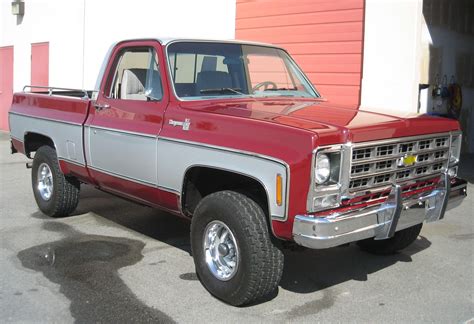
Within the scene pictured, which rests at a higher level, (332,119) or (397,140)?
(332,119)

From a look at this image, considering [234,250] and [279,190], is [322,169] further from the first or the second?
[234,250]

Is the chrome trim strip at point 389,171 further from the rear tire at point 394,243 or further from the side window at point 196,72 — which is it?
the side window at point 196,72

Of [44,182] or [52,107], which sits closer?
[52,107]

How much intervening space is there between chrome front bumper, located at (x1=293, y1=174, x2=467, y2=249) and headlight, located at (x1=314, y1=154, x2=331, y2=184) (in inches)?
9.6

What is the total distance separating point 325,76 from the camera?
9.37 meters

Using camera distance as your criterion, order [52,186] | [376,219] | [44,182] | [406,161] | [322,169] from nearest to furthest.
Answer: [322,169] < [376,219] < [406,161] < [52,186] < [44,182]

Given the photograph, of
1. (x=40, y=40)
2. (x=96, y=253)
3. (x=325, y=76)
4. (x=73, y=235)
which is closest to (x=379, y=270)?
(x=96, y=253)

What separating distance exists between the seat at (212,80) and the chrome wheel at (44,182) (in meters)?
2.61

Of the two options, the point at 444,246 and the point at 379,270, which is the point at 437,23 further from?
the point at 379,270

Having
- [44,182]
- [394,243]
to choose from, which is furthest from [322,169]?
[44,182]

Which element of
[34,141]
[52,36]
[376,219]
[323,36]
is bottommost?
[376,219]

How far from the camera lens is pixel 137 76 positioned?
5.25 m

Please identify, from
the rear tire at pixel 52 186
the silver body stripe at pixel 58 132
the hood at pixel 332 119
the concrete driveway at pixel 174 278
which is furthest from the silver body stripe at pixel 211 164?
the rear tire at pixel 52 186

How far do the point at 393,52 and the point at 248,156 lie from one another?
5538 mm
